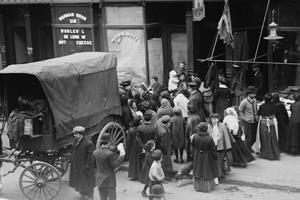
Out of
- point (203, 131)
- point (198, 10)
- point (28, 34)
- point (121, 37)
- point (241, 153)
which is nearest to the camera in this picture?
point (203, 131)

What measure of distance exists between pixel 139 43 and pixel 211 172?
26.5 ft

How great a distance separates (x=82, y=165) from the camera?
12.0 meters

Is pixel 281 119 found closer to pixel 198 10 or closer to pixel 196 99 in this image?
pixel 196 99

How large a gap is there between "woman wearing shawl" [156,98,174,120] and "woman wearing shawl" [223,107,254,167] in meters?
1.58

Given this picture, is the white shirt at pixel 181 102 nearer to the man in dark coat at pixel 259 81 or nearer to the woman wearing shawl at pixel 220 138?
the woman wearing shawl at pixel 220 138

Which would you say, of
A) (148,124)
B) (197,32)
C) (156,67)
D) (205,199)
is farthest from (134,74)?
(205,199)

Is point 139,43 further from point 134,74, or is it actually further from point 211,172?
point 211,172

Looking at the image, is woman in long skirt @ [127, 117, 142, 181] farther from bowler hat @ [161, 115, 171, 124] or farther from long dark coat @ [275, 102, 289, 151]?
long dark coat @ [275, 102, 289, 151]

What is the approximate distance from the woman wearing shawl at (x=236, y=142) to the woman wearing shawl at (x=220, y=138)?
1.11 feet

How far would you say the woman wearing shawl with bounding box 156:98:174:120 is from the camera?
14.9 metres

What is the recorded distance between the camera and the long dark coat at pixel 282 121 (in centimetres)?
1504

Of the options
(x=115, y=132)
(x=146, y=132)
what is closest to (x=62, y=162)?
(x=115, y=132)

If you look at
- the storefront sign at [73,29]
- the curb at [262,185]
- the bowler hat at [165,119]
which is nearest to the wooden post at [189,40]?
the storefront sign at [73,29]

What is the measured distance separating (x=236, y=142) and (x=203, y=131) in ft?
6.20
